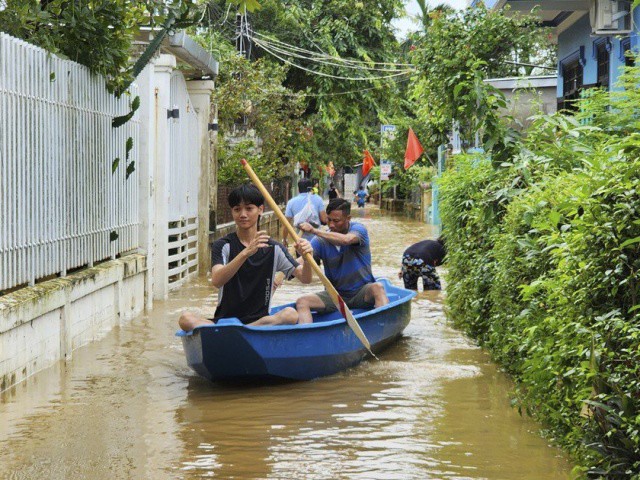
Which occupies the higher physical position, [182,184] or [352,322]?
[182,184]

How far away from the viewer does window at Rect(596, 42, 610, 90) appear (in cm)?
1710

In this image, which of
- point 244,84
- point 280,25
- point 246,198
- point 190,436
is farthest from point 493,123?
point 280,25

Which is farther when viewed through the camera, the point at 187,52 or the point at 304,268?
the point at 187,52

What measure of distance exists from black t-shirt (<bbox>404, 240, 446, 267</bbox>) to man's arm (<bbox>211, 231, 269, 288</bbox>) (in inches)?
267

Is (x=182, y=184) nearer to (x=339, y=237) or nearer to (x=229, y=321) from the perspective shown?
(x=339, y=237)

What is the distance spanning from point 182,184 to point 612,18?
7.26 meters

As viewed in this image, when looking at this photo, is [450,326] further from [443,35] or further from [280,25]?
[280,25]

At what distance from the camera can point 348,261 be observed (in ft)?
37.6

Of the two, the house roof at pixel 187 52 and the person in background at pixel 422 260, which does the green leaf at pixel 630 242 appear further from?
the person in background at pixel 422 260

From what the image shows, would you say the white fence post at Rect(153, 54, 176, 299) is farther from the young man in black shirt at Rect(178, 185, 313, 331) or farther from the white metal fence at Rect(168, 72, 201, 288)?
the young man in black shirt at Rect(178, 185, 313, 331)

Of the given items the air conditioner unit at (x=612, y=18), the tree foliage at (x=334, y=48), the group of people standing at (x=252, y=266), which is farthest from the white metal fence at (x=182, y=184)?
the tree foliage at (x=334, y=48)

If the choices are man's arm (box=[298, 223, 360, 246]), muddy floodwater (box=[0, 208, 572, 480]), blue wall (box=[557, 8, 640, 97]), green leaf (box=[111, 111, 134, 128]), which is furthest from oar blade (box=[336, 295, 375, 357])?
blue wall (box=[557, 8, 640, 97])

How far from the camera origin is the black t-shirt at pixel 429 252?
1559cm

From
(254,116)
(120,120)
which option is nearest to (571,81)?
(254,116)
